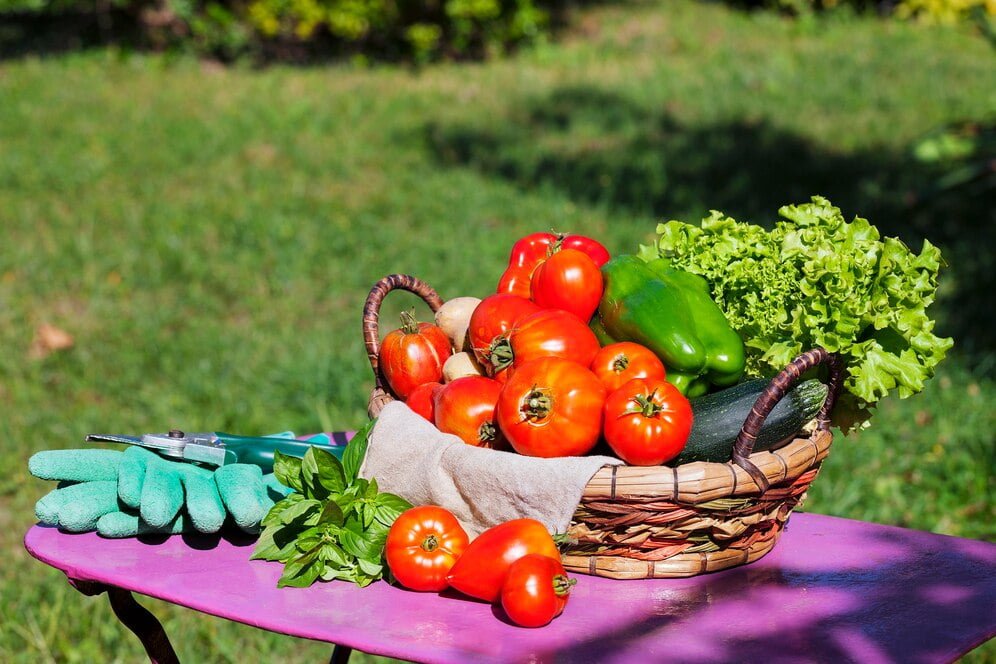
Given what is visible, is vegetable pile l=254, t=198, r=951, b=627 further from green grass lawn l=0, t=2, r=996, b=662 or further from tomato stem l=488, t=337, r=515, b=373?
green grass lawn l=0, t=2, r=996, b=662

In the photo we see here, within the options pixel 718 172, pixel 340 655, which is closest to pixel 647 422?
pixel 340 655

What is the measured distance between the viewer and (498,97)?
9328 mm

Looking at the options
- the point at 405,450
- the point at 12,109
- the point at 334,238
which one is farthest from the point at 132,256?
the point at 405,450

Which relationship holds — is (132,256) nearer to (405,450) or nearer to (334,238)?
(334,238)

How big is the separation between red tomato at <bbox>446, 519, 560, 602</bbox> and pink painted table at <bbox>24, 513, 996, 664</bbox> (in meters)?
0.05

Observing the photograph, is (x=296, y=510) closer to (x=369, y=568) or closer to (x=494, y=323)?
(x=369, y=568)

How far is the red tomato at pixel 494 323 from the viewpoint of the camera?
7.38 feet

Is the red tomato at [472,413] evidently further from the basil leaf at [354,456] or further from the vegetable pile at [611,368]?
the basil leaf at [354,456]

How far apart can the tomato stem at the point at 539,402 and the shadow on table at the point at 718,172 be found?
4.24 m

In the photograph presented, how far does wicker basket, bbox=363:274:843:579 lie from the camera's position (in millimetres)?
1934

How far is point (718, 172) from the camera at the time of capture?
302 inches

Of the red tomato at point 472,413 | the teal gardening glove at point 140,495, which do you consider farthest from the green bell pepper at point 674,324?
the teal gardening glove at point 140,495

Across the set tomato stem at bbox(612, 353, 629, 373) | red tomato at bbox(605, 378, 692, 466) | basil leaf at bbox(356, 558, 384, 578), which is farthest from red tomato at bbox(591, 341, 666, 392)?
basil leaf at bbox(356, 558, 384, 578)

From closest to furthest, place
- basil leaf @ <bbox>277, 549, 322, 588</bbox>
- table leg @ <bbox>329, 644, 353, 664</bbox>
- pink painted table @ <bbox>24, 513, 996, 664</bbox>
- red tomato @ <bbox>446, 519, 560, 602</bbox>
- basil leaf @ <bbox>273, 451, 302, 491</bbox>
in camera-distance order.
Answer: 1. pink painted table @ <bbox>24, 513, 996, 664</bbox>
2. red tomato @ <bbox>446, 519, 560, 602</bbox>
3. basil leaf @ <bbox>277, 549, 322, 588</bbox>
4. basil leaf @ <bbox>273, 451, 302, 491</bbox>
5. table leg @ <bbox>329, 644, 353, 664</bbox>
